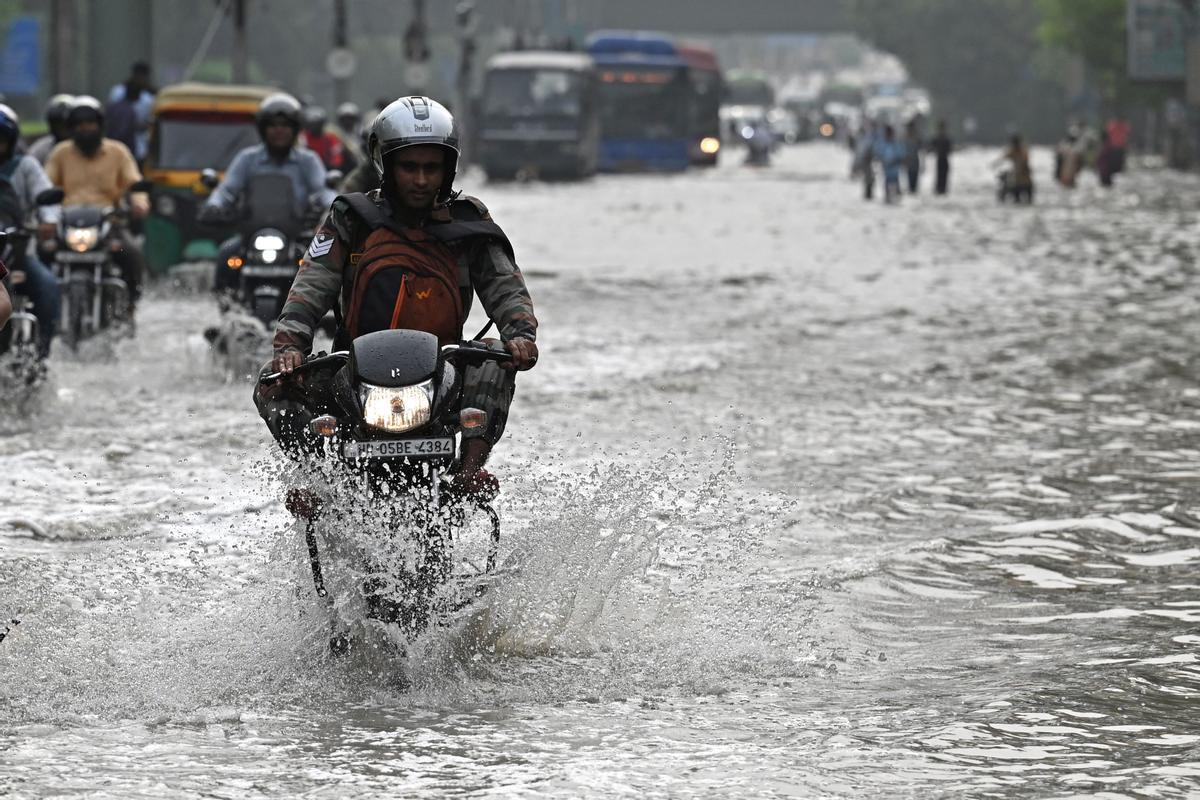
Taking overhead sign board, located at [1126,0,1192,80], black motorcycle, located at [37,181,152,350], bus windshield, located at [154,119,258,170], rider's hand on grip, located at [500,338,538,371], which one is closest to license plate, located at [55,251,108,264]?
black motorcycle, located at [37,181,152,350]

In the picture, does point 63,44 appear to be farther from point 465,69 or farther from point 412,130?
point 465,69

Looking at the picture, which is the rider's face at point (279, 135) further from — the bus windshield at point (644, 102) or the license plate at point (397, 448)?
the bus windshield at point (644, 102)

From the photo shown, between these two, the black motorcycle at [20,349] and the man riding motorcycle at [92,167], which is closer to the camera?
the black motorcycle at [20,349]

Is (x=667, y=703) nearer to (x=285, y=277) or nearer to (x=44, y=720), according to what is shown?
(x=44, y=720)

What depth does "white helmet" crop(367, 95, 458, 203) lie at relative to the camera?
646 cm

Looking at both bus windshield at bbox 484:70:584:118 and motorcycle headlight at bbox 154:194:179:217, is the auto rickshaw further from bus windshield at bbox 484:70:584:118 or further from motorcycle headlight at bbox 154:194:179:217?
bus windshield at bbox 484:70:584:118

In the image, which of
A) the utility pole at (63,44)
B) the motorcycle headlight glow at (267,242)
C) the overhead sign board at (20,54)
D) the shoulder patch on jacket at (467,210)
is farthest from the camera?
the overhead sign board at (20,54)

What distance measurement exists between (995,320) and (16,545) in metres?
11.2

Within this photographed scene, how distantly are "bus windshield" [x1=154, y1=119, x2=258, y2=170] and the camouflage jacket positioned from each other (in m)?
15.5

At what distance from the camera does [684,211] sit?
39.0 metres

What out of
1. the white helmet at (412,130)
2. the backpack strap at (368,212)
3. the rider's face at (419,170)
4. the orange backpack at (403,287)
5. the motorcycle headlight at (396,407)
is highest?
the white helmet at (412,130)

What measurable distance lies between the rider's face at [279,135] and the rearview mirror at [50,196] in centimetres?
187

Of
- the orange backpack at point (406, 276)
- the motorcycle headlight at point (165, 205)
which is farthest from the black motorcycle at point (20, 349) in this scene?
the motorcycle headlight at point (165, 205)

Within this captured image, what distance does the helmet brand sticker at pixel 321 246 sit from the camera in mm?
6598
